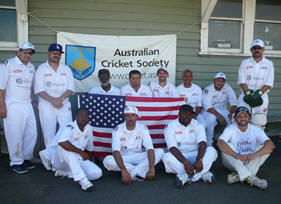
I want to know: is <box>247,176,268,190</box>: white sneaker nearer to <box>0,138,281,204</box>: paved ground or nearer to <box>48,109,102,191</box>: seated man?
<box>0,138,281,204</box>: paved ground

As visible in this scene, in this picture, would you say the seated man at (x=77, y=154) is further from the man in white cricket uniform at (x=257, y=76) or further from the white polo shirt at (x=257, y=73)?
the white polo shirt at (x=257, y=73)

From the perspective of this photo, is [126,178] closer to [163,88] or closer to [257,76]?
[163,88]

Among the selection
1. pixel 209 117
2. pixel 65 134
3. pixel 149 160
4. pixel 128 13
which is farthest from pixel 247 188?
pixel 128 13

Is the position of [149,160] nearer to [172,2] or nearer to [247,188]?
[247,188]

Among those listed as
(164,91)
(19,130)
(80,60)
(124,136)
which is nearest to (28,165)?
(19,130)

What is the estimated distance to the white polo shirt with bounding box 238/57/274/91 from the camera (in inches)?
200

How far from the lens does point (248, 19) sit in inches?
269

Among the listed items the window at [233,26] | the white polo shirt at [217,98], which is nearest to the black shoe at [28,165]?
the white polo shirt at [217,98]

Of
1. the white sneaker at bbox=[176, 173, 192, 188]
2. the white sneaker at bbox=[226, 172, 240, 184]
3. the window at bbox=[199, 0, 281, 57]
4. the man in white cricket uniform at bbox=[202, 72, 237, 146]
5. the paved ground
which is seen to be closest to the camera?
the paved ground

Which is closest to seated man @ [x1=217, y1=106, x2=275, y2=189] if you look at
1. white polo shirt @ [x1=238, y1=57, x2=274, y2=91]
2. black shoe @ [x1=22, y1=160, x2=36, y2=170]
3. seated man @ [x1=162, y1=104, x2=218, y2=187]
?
seated man @ [x1=162, y1=104, x2=218, y2=187]

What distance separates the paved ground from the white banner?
2.38 metres

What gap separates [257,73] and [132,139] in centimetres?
246

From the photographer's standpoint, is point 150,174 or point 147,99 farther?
point 147,99

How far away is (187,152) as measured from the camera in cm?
445
